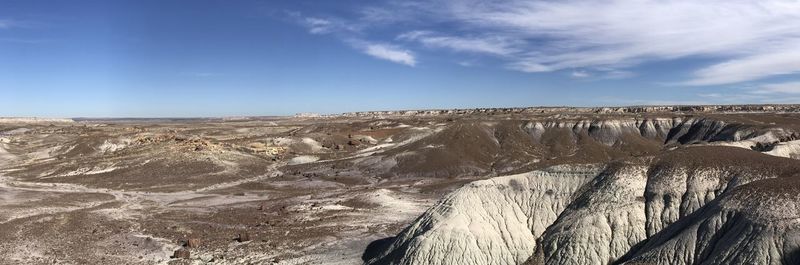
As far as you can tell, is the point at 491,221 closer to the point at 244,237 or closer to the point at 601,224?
the point at 601,224

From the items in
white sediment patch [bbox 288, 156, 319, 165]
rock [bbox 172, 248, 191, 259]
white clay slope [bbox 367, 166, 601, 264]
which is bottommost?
rock [bbox 172, 248, 191, 259]

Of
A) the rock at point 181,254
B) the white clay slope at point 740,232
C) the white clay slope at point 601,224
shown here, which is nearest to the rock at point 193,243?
the rock at point 181,254

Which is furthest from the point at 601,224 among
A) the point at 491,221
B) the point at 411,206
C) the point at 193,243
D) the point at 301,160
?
the point at 301,160

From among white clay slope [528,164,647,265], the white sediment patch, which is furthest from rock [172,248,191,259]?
the white sediment patch

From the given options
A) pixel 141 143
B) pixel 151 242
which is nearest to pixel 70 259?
pixel 151 242

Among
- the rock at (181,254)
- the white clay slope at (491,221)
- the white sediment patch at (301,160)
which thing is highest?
the white clay slope at (491,221)

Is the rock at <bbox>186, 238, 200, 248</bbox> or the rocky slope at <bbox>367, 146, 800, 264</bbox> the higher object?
the rocky slope at <bbox>367, 146, 800, 264</bbox>

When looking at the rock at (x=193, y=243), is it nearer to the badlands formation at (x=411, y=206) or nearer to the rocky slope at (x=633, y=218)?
the badlands formation at (x=411, y=206)

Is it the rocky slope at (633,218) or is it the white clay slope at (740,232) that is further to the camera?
the rocky slope at (633,218)

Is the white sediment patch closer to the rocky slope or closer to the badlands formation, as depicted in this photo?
the badlands formation
